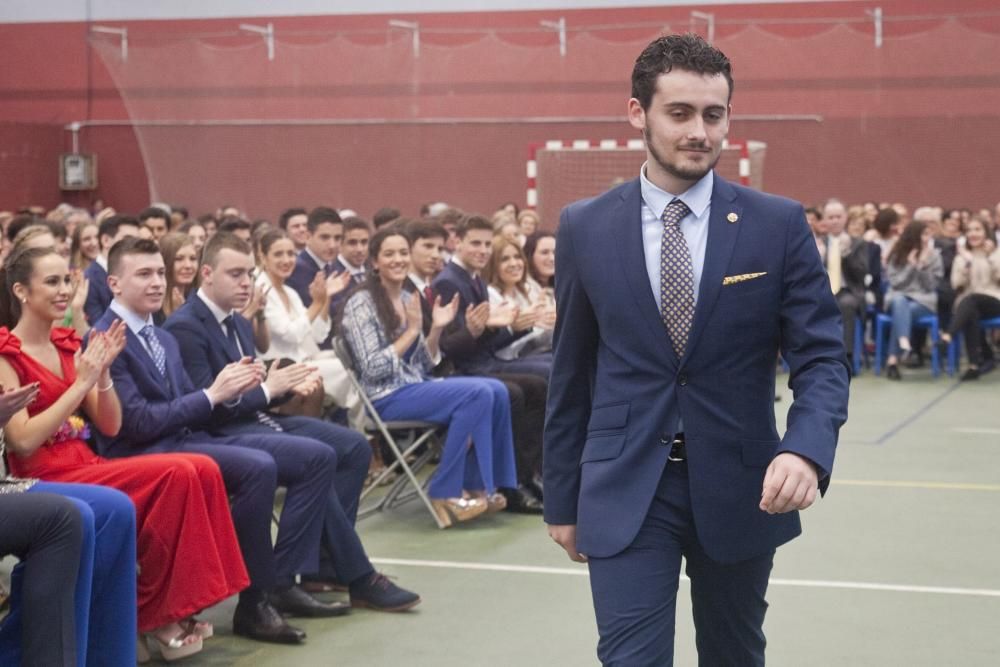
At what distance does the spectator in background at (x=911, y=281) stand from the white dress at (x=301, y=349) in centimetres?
652

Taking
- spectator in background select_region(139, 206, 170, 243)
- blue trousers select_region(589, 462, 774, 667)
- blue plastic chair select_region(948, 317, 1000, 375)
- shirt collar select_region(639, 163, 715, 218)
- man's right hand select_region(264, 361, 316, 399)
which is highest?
shirt collar select_region(639, 163, 715, 218)

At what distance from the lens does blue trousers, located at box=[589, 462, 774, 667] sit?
8.41 feet

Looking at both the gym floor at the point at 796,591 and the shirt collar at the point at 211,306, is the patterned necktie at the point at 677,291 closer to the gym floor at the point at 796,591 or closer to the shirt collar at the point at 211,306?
the gym floor at the point at 796,591

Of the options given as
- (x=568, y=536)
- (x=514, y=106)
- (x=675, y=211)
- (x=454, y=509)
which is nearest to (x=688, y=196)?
(x=675, y=211)

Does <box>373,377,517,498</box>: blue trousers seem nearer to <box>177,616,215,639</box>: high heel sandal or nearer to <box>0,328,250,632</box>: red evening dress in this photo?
<box>177,616,215,639</box>: high heel sandal

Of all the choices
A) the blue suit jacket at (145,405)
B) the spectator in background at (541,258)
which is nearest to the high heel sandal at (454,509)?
the blue suit jacket at (145,405)

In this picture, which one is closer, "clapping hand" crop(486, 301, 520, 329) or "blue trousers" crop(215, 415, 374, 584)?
"blue trousers" crop(215, 415, 374, 584)

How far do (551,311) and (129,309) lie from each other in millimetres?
2891

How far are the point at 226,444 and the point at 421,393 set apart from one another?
151 cm

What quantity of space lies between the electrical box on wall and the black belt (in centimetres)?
1731

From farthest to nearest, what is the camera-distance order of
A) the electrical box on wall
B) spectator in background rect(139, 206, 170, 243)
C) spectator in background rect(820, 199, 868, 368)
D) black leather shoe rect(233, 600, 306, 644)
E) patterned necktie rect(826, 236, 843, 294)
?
the electrical box on wall, spectator in background rect(820, 199, 868, 368), patterned necktie rect(826, 236, 843, 294), spectator in background rect(139, 206, 170, 243), black leather shoe rect(233, 600, 306, 644)

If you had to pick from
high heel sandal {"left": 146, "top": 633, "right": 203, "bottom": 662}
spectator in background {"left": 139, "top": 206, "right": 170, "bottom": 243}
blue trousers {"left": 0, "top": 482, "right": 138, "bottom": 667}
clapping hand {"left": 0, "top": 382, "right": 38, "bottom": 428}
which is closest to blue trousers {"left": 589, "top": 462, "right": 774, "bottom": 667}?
blue trousers {"left": 0, "top": 482, "right": 138, "bottom": 667}

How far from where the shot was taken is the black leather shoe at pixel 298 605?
4.92 m

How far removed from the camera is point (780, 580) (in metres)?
5.40
